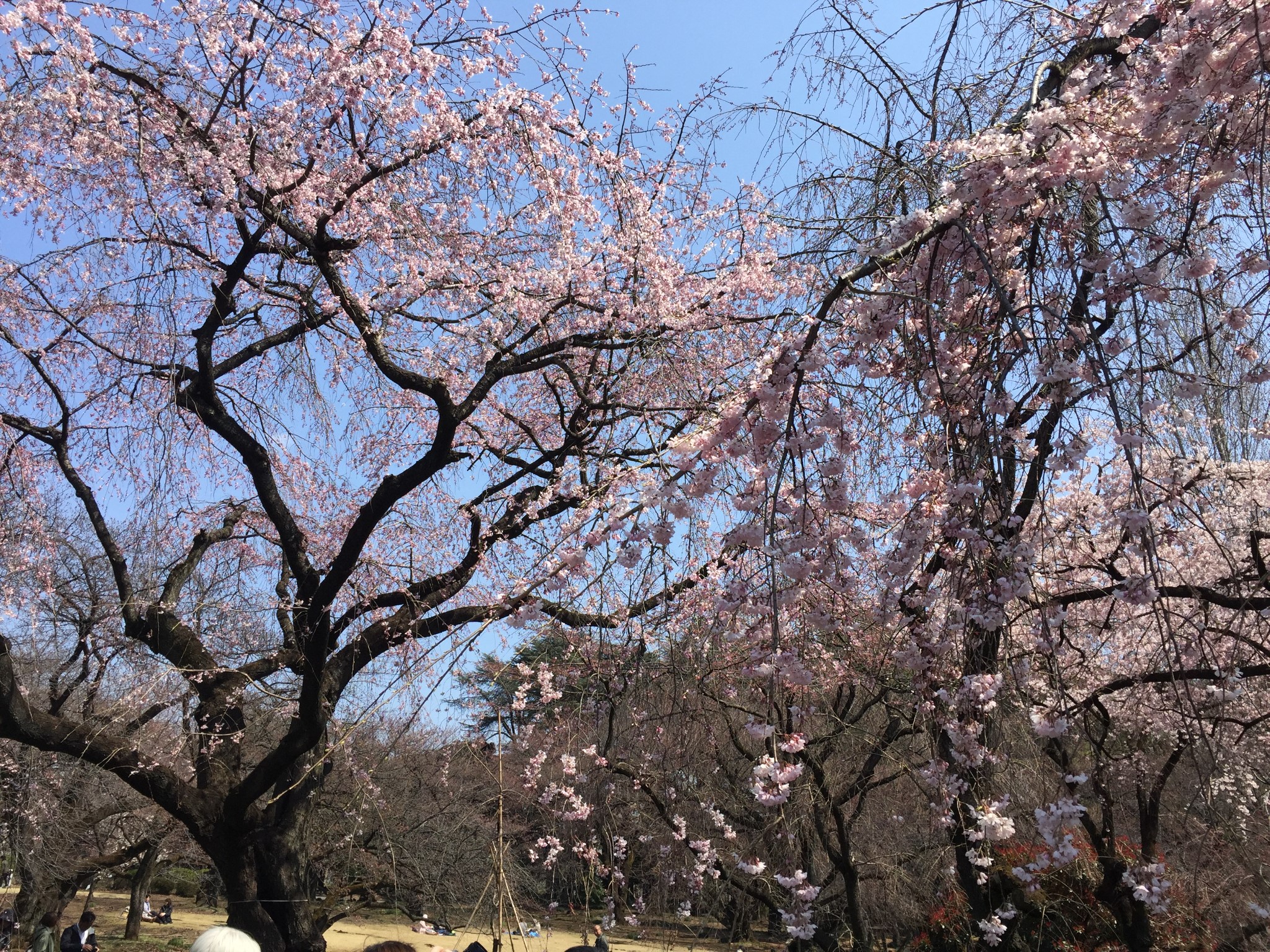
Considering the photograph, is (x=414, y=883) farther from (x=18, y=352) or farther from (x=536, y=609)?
(x=536, y=609)

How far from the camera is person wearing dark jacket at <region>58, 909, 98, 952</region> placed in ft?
28.3

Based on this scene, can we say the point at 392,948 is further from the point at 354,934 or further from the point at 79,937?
the point at 354,934

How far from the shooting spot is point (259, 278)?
5.72 metres

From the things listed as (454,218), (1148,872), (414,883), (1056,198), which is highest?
(454,218)

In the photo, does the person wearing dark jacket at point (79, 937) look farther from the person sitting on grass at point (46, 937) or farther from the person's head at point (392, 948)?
the person's head at point (392, 948)

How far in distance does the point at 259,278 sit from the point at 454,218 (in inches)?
53.2

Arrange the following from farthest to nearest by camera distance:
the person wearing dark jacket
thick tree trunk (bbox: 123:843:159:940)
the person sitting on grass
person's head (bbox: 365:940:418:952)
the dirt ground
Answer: thick tree trunk (bbox: 123:843:159:940), the dirt ground, the person wearing dark jacket, the person sitting on grass, person's head (bbox: 365:940:418:952)

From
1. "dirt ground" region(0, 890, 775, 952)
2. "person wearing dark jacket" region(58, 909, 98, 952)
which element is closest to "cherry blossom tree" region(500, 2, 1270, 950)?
"dirt ground" region(0, 890, 775, 952)

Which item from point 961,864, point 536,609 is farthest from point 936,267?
point 961,864

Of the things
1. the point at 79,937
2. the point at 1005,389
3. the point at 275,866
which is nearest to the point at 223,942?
the point at 1005,389

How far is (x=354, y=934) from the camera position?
1633 centimetres

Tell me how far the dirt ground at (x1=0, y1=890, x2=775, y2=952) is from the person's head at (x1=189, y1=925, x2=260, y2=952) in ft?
19.2

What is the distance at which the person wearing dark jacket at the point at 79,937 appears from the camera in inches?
339

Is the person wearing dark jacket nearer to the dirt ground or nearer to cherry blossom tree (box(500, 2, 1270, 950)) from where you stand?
the dirt ground
